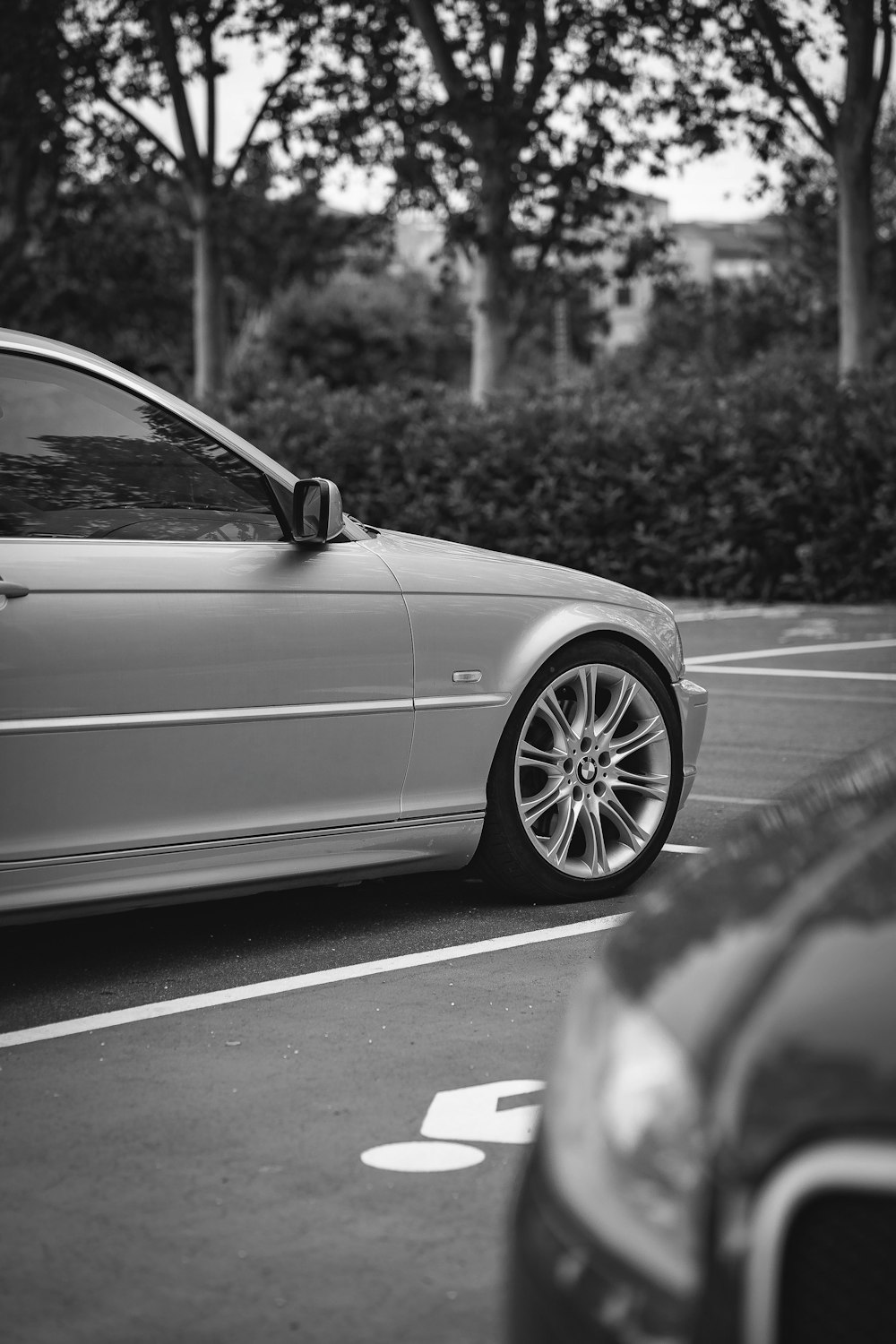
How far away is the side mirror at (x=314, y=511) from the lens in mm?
4664

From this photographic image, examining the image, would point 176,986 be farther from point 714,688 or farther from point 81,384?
point 714,688

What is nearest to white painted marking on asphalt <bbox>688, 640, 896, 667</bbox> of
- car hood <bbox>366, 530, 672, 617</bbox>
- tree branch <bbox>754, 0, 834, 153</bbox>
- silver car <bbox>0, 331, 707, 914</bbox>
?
car hood <bbox>366, 530, 672, 617</bbox>

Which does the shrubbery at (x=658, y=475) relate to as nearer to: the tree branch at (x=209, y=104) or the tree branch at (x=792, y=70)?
the tree branch at (x=792, y=70)

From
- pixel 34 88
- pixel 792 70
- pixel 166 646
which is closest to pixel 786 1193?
pixel 166 646

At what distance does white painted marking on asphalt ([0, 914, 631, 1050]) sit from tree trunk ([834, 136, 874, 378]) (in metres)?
13.5

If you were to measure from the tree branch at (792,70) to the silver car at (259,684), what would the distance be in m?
13.9

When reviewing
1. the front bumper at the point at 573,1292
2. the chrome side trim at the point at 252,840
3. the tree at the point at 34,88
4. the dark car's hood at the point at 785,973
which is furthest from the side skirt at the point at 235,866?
the tree at the point at 34,88

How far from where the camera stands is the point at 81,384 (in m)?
4.56

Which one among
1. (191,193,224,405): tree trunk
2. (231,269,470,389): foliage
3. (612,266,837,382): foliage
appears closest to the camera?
(191,193,224,405): tree trunk

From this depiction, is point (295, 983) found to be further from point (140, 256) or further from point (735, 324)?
point (735, 324)

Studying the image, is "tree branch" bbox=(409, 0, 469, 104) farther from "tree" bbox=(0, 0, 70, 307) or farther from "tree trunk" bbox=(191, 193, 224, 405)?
"tree" bbox=(0, 0, 70, 307)

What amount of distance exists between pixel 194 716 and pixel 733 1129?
2953 mm

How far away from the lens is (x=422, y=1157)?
3361 millimetres

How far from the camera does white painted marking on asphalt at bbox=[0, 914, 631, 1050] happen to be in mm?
4207
